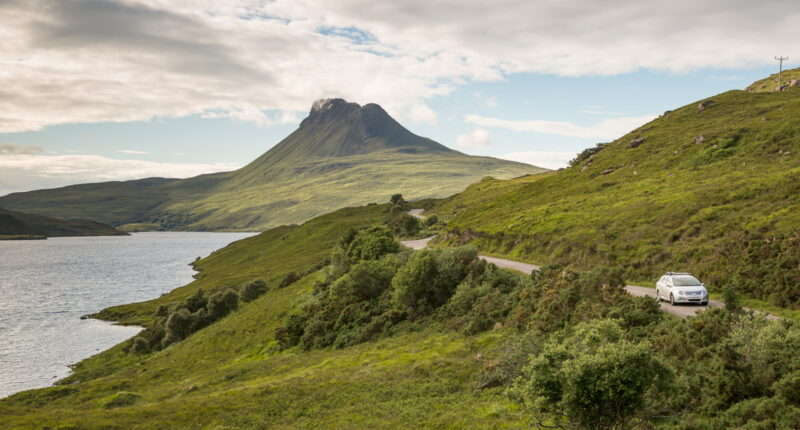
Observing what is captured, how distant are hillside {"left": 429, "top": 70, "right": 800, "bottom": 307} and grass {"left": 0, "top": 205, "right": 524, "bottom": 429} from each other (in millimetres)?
18734

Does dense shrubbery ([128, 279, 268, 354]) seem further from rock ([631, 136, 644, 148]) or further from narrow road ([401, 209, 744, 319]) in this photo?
rock ([631, 136, 644, 148])

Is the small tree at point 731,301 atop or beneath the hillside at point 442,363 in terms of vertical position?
atop

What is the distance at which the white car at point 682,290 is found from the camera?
1228 inches

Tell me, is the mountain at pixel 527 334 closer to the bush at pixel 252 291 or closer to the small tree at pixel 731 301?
the small tree at pixel 731 301

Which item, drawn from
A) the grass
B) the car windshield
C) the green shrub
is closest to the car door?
the car windshield

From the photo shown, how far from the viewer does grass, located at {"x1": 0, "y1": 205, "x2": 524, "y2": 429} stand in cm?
Answer: 2848

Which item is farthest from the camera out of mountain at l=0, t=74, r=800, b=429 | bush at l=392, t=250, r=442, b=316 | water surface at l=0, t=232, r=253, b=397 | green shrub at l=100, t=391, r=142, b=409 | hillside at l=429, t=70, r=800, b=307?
water surface at l=0, t=232, r=253, b=397

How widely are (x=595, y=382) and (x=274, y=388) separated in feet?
93.3

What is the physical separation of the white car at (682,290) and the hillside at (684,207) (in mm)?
3853

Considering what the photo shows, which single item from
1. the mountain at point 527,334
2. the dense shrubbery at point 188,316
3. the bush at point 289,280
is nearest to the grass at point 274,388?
the mountain at point 527,334

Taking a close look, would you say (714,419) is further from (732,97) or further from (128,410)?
(732,97)

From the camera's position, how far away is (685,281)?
3262 cm

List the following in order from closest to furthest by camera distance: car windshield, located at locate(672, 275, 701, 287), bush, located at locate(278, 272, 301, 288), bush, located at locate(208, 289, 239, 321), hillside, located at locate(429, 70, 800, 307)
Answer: car windshield, located at locate(672, 275, 701, 287) < hillside, located at locate(429, 70, 800, 307) < bush, located at locate(208, 289, 239, 321) < bush, located at locate(278, 272, 301, 288)

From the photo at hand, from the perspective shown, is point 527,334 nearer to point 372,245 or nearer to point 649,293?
point 649,293
